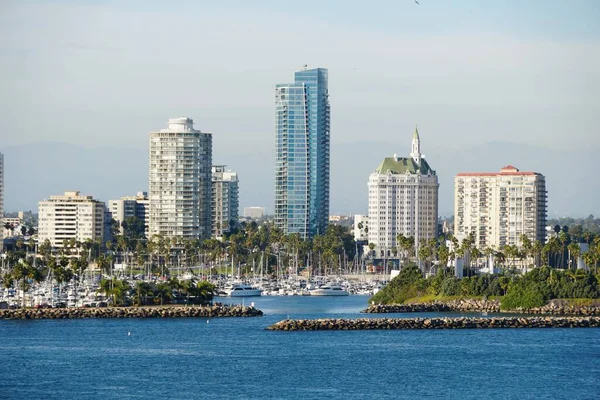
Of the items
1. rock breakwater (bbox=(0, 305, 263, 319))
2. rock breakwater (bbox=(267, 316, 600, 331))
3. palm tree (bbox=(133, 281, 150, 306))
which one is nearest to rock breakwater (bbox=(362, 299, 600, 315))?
rock breakwater (bbox=(267, 316, 600, 331))

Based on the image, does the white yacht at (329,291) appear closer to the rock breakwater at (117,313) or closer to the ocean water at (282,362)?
the rock breakwater at (117,313)

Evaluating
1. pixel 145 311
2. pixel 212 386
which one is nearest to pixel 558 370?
pixel 212 386

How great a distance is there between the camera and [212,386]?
3270 inches

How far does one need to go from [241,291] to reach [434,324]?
217 ft

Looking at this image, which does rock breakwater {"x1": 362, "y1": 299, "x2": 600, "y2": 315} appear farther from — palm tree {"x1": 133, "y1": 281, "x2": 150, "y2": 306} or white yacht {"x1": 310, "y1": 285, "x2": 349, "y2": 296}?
white yacht {"x1": 310, "y1": 285, "x2": 349, "y2": 296}

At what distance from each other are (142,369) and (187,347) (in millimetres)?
12515

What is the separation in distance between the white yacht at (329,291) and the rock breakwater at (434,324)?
229 feet

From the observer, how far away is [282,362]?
93.9 m

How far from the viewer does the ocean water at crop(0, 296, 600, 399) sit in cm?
8169

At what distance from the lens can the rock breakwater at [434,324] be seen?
382ft

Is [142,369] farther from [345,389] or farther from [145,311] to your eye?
[145,311]

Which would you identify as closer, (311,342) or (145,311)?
(311,342)

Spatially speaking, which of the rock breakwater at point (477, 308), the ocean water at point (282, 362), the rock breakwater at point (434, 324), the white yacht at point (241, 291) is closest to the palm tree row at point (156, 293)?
the ocean water at point (282, 362)

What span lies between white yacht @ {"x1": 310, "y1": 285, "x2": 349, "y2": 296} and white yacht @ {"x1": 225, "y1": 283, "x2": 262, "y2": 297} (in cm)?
786
